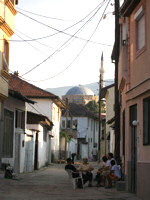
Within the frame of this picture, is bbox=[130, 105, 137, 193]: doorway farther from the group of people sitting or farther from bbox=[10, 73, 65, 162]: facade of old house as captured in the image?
bbox=[10, 73, 65, 162]: facade of old house

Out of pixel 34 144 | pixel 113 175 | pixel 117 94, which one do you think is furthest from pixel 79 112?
pixel 113 175

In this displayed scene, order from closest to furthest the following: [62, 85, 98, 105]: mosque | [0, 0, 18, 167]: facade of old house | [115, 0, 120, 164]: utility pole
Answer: [115, 0, 120, 164]: utility pole < [0, 0, 18, 167]: facade of old house < [62, 85, 98, 105]: mosque

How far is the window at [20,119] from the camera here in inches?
976

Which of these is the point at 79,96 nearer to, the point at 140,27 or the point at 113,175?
the point at 113,175

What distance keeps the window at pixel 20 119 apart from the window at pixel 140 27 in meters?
11.1

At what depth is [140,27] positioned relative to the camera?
1490 cm

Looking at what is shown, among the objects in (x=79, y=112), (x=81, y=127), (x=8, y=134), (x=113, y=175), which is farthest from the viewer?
(x=79, y=112)

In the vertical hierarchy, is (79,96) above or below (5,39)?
above

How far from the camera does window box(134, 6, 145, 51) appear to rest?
47.5 feet

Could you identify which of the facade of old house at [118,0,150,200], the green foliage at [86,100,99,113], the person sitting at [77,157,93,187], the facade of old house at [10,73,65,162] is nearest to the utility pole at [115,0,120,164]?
the person sitting at [77,157,93,187]

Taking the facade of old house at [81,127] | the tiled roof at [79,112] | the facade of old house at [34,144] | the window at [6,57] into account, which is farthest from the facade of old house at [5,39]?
the tiled roof at [79,112]

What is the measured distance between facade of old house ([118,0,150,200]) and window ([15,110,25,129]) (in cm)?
895

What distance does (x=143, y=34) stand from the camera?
47.5 ft

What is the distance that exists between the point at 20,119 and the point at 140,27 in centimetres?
1256
